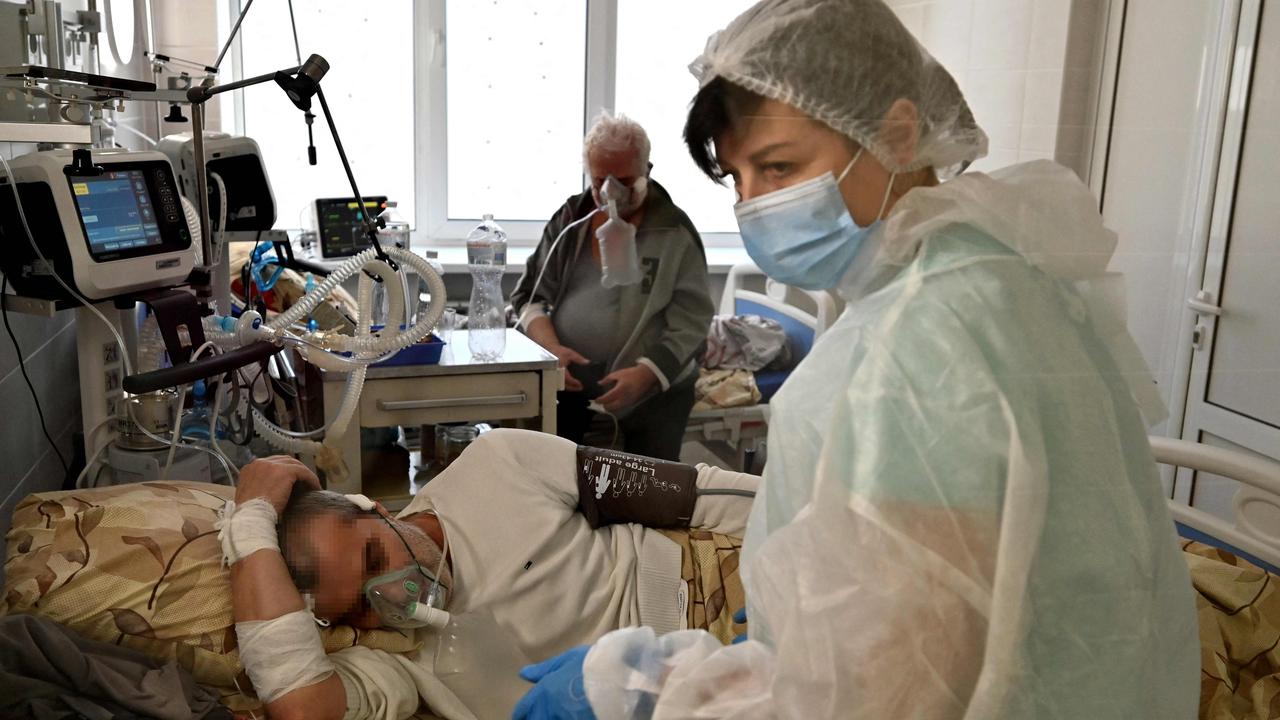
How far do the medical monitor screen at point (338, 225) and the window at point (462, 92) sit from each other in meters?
0.27

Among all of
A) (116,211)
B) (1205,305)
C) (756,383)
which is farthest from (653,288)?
(1205,305)

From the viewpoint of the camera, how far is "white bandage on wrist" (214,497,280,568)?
54.1 inches

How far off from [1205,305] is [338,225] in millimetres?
1962

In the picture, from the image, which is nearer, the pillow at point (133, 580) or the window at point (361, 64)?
the pillow at point (133, 580)

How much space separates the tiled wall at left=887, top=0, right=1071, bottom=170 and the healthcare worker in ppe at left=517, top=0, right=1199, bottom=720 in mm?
82

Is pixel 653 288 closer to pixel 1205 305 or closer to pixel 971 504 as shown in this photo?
pixel 1205 305

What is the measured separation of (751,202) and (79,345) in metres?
1.16

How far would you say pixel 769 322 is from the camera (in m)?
1.99

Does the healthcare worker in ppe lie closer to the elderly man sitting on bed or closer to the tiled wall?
the tiled wall

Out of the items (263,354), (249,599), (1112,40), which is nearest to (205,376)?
(263,354)

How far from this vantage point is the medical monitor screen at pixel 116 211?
4.45 feet

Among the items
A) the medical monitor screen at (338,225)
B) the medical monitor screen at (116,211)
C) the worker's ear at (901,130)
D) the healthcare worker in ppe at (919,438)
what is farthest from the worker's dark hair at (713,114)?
the medical monitor screen at (338,225)

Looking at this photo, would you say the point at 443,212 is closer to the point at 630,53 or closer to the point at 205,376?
the point at 630,53

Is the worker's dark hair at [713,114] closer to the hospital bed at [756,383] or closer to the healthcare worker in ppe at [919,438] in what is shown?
the healthcare worker in ppe at [919,438]
